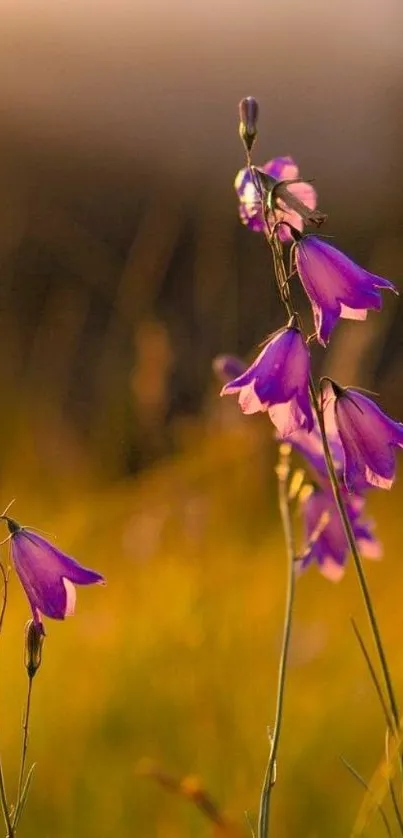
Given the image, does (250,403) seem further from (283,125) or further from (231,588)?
(283,125)

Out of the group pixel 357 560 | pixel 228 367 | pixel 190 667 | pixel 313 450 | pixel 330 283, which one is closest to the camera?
pixel 357 560

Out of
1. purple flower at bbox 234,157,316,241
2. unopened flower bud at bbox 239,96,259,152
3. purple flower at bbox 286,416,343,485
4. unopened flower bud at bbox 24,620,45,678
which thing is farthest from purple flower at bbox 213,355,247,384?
unopened flower bud at bbox 24,620,45,678

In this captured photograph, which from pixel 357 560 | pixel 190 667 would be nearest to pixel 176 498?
pixel 190 667

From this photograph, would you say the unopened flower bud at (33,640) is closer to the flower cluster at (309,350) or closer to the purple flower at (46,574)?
the purple flower at (46,574)

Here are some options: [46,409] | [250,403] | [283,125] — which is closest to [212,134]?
[283,125]

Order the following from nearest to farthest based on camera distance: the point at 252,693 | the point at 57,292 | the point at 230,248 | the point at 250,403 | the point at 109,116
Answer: the point at 250,403 → the point at 252,693 → the point at 230,248 → the point at 57,292 → the point at 109,116

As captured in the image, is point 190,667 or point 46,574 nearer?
point 46,574

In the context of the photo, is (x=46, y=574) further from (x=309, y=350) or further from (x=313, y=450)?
(x=313, y=450)
